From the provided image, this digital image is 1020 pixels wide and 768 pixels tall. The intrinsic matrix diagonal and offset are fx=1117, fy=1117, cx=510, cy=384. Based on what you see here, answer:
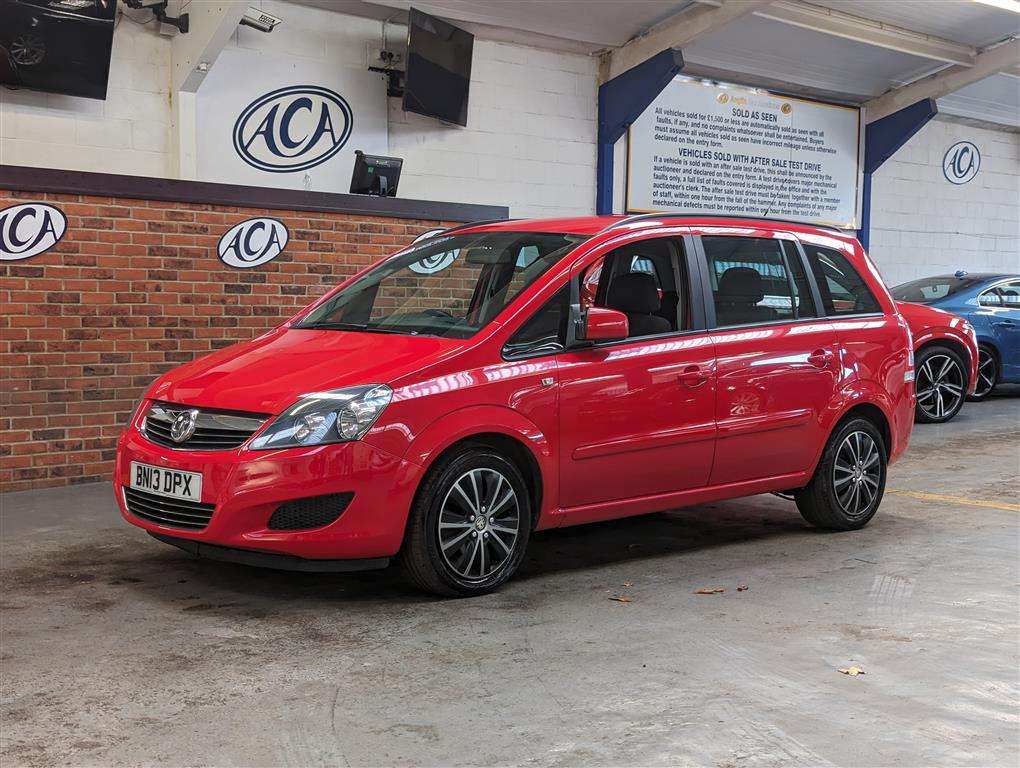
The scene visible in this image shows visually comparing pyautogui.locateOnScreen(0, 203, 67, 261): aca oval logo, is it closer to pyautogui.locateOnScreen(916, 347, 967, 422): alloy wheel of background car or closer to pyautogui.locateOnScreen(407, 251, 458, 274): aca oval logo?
pyautogui.locateOnScreen(407, 251, 458, 274): aca oval logo

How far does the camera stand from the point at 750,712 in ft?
11.5

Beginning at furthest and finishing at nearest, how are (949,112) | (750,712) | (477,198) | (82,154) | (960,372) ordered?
(949,112) → (477,198) → (960,372) → (82,154) → (750,712)

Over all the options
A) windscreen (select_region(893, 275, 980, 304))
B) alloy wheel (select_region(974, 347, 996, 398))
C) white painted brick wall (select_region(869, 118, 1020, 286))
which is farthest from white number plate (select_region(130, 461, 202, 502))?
white painted brick wall (select_region(869, 118, 1020, 286))

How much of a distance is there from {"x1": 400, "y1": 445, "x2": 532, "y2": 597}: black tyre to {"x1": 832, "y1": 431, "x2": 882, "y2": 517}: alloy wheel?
7.01 feet

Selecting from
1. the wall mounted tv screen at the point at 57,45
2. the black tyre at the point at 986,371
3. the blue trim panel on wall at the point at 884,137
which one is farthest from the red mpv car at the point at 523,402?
the blue trim panel on wall at the point at 884,137

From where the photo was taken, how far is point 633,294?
17.7ft

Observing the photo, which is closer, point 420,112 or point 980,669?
point 980,669

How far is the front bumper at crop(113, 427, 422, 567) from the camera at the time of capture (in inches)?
171

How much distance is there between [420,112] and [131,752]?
8934mm

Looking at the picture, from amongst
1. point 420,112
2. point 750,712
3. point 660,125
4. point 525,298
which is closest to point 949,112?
point 660,125

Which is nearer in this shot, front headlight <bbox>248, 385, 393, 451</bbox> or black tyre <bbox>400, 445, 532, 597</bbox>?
front headlight <bbox>248, 385, 393, 451</bbox>

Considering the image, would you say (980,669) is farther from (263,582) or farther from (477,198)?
(477,198)

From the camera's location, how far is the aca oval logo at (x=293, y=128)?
34.2ft

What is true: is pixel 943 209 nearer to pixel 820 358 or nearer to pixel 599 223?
pixel 820 358
